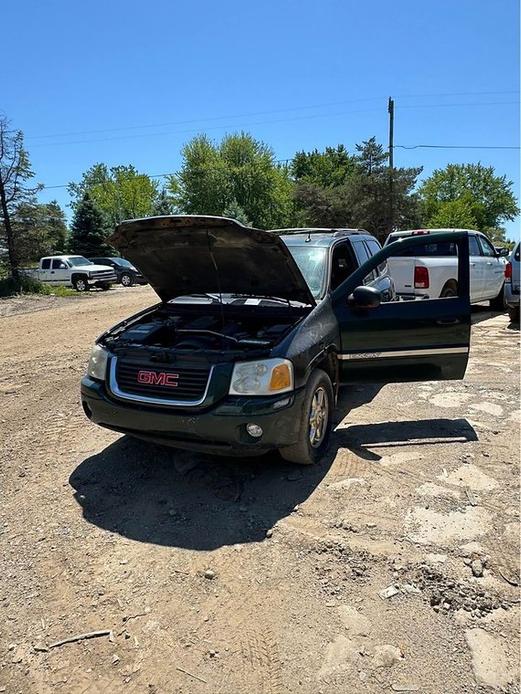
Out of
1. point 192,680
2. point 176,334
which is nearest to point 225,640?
point 192,680

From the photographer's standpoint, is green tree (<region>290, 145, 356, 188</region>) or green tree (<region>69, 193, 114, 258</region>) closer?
green tree (<region>69, 193, 114, 258</region>)

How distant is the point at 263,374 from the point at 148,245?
6.00 ft

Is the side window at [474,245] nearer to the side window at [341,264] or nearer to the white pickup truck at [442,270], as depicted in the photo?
the white pickup truck at [442,270]

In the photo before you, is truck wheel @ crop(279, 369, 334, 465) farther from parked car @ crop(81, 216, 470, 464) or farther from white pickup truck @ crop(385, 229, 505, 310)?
white pickup truck @ crop(385, 229, 505, 310)

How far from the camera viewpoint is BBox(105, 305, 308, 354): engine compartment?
12.1 feet

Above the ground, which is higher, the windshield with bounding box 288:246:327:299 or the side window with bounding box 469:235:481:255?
the side window with bounding box 469:235:481:255

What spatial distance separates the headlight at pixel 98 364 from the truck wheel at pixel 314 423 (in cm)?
146

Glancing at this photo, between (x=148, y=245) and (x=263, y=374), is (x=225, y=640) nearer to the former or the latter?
(x=263, y=374)

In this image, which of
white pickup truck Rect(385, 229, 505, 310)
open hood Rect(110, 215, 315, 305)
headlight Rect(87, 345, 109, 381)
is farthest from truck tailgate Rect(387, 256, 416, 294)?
headlight Rect(87, 345, 109, 381)

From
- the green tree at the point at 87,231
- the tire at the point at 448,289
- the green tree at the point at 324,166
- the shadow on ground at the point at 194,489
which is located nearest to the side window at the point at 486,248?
the tire at the point at 448,289

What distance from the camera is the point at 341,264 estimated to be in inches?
211

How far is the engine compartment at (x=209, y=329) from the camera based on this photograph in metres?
3.69

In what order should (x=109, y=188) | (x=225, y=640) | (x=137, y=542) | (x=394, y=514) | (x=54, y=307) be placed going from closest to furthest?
(x=225, y=640) < (x=137, y=542) < (x=394, y=514) < (x=54, y=307) < (x=109, y=188)

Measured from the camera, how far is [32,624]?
242 cm
